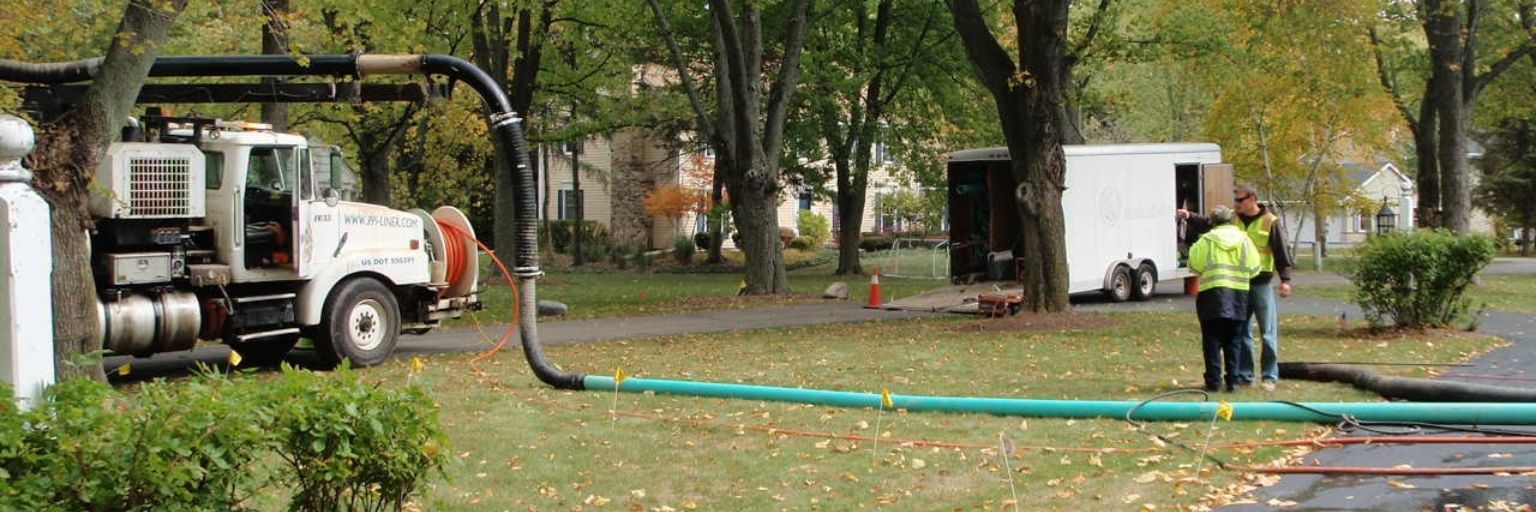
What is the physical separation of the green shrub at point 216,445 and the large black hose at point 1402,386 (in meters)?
7.52

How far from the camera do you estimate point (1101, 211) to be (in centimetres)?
2458

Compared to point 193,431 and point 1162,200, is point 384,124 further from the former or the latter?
point 193,431

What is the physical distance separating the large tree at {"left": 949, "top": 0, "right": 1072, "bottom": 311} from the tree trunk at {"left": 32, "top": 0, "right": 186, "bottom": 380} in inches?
450

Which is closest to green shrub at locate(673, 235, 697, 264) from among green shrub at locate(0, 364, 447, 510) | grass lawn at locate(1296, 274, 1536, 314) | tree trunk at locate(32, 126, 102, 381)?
grass lawn at locate(1296, 274, 1536, 314)

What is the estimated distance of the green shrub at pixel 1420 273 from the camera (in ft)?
54.0

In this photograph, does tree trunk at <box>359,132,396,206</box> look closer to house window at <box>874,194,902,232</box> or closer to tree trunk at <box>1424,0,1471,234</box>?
tree trunk at <box>1424,0,1471,234</box>

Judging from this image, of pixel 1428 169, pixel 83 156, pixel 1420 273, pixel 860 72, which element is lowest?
pixel 1420 273

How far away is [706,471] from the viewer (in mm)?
A: 8523

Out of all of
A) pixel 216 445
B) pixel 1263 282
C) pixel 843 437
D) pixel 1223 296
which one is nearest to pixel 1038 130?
pixel 1263 282

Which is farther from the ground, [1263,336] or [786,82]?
[786,82]

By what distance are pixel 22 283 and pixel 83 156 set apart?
14.6 ft

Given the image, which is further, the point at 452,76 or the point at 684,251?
the point at 684,251

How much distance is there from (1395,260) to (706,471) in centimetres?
1129

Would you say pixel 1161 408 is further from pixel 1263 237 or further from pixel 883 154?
pixel 883 154
